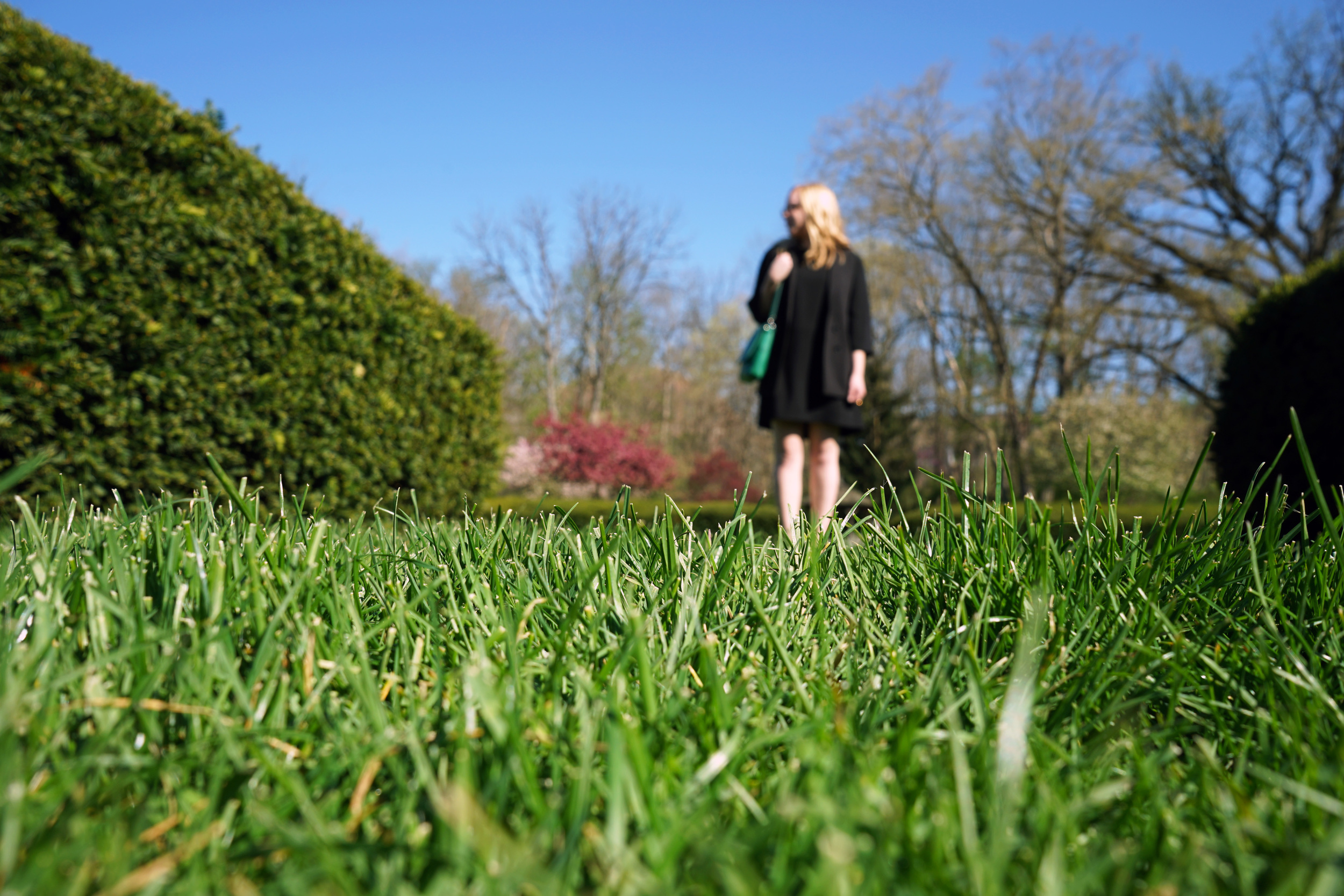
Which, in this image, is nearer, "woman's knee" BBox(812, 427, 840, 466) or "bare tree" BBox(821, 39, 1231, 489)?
"woman's knee" BBox(812, 427, 840, 466)

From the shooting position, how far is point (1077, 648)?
1.09 metres

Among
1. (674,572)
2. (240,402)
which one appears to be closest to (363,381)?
(240,402)

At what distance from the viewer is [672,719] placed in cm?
85

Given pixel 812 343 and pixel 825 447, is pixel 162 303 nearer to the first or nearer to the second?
pixel 812 343

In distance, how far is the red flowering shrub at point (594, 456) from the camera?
22.3 metres

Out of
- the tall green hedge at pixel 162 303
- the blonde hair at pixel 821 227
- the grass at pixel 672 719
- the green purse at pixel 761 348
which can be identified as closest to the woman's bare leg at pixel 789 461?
the green purse at pixel 761 348

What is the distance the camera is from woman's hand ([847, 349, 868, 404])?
4.90m

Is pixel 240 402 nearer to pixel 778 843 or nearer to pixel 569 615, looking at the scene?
pixel 569 615

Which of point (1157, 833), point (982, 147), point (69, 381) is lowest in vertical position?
point (1157, 833)

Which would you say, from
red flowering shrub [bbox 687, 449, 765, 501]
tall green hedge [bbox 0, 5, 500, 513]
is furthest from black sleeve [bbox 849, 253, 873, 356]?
red flowering shrub [bbox 687, 449, 765, 501]

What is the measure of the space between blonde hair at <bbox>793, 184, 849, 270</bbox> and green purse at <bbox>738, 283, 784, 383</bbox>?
0.30 meters

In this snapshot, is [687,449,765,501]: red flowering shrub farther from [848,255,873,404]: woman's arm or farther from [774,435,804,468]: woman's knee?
[774,435,804,468]: woman's knee

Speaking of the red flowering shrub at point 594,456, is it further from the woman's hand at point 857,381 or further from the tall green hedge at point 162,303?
the woman's hand at point 857,381

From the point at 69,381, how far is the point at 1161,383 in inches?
1080
